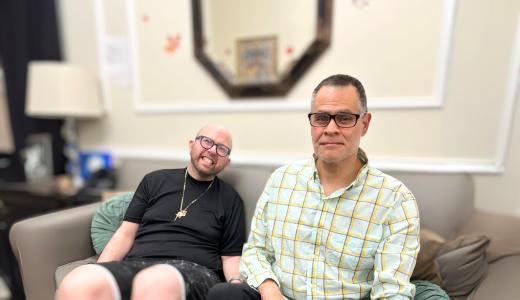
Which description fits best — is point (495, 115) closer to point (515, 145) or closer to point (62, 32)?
point (515, 145)

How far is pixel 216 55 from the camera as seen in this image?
6.58 feet

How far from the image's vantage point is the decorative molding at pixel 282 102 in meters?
1.58

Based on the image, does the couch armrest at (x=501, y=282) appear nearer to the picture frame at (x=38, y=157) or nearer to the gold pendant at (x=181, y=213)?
the gold pendant at (x=181, y=213)

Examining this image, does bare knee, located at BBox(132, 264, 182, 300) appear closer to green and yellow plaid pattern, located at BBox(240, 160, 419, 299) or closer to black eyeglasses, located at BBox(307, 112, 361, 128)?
green and yellow plaid pattern, located at BBox(240, 160, 419, 299)

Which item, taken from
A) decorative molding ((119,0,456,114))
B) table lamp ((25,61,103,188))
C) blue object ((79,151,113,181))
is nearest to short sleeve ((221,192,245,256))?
decorative molding ((119,0,456,114))

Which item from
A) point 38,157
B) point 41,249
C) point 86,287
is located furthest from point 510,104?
point 38,157

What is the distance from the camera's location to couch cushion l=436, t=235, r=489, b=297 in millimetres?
1208

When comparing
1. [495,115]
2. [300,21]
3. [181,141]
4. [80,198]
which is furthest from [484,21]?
[80,198]

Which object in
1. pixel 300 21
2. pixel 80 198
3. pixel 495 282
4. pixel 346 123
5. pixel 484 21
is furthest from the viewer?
pixel 80 198

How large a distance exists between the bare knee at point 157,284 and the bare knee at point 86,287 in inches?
3.7

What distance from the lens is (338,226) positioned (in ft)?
3.54

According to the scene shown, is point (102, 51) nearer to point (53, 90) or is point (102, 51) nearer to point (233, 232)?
point (53, 90)

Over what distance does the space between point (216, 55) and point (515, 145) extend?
1.77m

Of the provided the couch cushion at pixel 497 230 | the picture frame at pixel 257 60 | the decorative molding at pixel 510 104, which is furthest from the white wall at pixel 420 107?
the couch cushion at pixel 497 230
